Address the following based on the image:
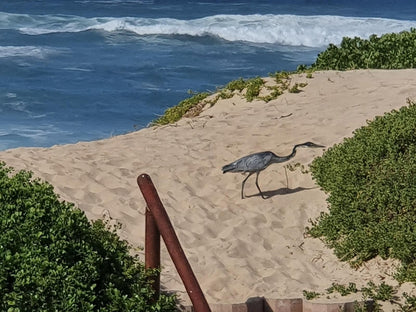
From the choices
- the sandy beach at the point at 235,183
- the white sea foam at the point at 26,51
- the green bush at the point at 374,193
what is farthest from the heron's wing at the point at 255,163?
the white sea foam at the point at 26,51

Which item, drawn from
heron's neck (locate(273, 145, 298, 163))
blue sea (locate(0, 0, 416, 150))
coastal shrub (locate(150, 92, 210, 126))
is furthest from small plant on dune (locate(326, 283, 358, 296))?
blue sea (locate(0, 0, 416, 150))

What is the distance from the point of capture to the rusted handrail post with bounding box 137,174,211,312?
15.2ft

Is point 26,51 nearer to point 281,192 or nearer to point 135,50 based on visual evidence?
point 135,50

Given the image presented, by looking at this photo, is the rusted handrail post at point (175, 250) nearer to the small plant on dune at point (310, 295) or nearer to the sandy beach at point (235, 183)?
the sandy beach at point (235, 183)

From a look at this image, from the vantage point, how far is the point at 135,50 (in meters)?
25.1

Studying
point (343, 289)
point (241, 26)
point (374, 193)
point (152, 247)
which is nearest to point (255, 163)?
point (374, 193)

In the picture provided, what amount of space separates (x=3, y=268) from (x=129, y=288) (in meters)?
0.81

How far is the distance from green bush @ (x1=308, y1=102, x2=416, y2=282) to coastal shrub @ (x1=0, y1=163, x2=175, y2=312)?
219 centimetres

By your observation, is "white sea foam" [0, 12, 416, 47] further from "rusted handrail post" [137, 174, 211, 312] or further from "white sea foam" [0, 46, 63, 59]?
"rusted handrail post" [137, 174, 211, 312]

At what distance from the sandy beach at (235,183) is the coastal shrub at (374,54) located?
4.19 feet

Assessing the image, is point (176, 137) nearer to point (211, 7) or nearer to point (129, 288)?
point (129, 288)

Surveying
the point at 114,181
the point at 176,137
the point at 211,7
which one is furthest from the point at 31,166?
the point at 211,7

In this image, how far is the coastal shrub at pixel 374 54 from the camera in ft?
41.2

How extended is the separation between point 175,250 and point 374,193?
2.91 meters
